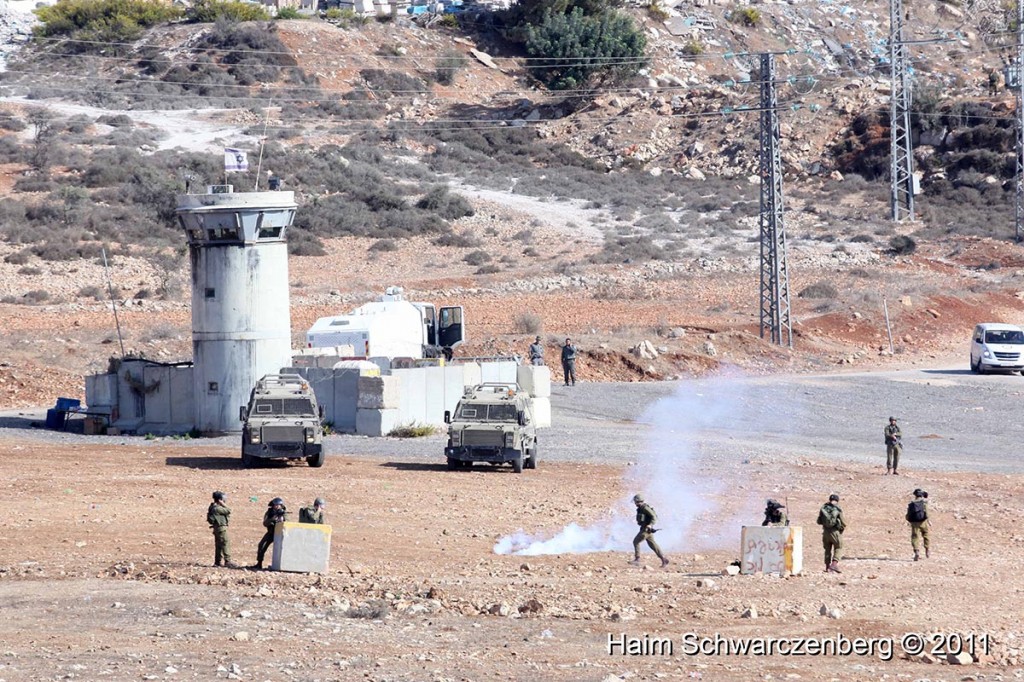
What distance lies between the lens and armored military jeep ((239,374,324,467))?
1197 inches

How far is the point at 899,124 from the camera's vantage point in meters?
86.5

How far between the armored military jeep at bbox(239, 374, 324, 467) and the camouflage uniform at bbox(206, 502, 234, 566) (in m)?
9.78

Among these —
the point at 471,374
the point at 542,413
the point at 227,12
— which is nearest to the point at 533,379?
the point at 542,413

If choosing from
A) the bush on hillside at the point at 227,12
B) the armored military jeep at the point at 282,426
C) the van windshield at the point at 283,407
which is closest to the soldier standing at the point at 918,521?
the armored military jeep at the point at 282,426

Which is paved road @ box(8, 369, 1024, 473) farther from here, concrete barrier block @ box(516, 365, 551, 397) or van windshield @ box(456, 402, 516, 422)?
van windshield @ box(456, 402, 516, 422)

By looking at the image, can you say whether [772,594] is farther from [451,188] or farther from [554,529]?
[451,188]

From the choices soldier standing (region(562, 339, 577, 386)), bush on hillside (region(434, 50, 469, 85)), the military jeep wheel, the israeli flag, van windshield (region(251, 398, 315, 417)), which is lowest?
the military jeep wheel

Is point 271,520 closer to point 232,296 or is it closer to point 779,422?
point 232,296

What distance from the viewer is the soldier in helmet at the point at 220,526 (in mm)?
20188

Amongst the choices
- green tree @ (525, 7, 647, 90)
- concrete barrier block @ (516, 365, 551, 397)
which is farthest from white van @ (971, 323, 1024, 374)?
green tree @ (525, 7, 647, 90)

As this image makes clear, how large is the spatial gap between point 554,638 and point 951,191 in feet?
238

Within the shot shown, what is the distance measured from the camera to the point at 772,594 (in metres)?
19.3

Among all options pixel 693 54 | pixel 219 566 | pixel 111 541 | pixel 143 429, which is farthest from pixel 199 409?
pixel 693 54

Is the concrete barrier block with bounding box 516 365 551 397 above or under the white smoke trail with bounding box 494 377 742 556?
above
